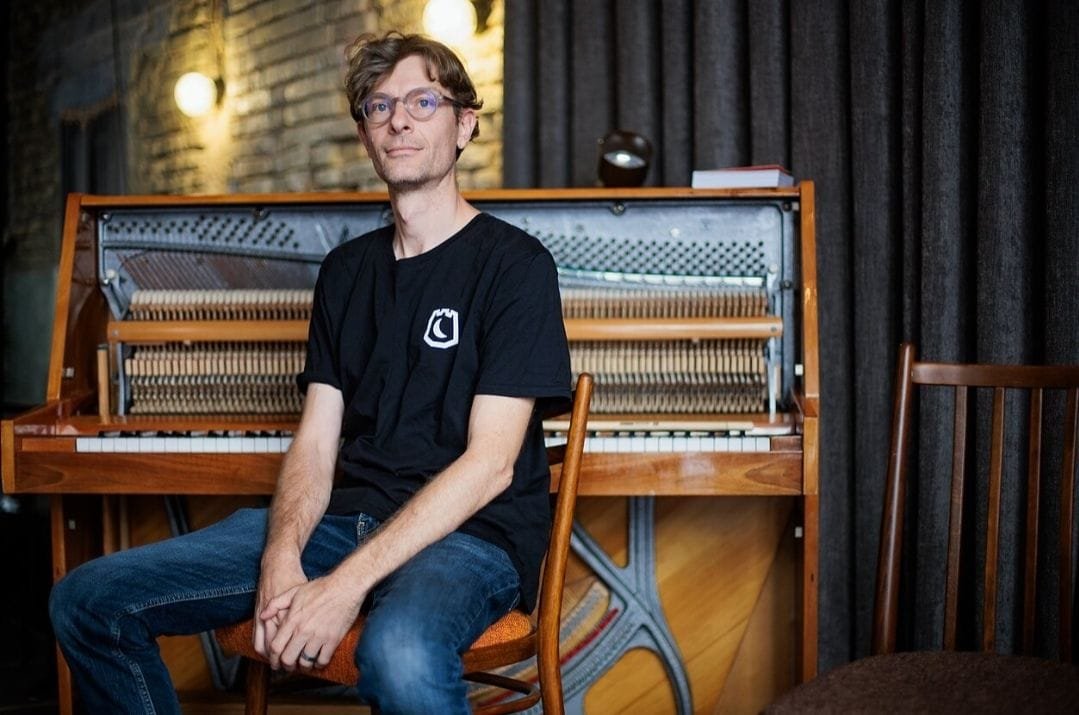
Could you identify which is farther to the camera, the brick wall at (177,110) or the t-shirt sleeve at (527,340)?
the brick wall at (177,110)

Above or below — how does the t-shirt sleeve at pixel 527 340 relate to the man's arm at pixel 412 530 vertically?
above

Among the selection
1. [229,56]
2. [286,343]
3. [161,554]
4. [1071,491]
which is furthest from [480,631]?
[229,56]

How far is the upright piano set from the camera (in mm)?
2332

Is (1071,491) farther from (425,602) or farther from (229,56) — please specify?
(229,56)

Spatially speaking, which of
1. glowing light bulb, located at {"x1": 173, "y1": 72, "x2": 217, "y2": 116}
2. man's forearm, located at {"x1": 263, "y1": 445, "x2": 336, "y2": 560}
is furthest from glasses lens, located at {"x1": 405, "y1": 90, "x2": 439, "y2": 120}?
glowing light bulb, located at {"x1": 173, "y1": 72, "x2": 217, "y2": 116}

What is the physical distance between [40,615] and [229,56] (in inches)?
97.5

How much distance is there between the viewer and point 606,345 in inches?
100

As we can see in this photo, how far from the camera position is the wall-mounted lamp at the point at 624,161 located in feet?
8.72

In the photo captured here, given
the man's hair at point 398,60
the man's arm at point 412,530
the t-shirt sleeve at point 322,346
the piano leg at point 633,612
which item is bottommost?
the piano leg at point 633,612

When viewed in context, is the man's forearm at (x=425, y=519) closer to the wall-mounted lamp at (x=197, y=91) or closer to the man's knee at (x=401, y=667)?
the man's knee at (x=401, y=667)

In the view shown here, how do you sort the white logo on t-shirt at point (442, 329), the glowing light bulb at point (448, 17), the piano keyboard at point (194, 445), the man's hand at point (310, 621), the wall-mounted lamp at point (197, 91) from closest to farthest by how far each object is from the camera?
the man's hand at point (310, 621) → the white logo on t-shirt at point (442, 329) → the piano keyboard at point (194, 445) → the glowing light bulb at point (448, 17) → the wall-mounted lamp at point (197, 91)

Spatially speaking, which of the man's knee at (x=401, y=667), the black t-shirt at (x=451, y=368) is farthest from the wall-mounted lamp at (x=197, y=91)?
the man's knee at (x=401, y=667)

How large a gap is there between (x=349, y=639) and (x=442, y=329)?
56cm

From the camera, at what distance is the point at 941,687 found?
4.88 feet
